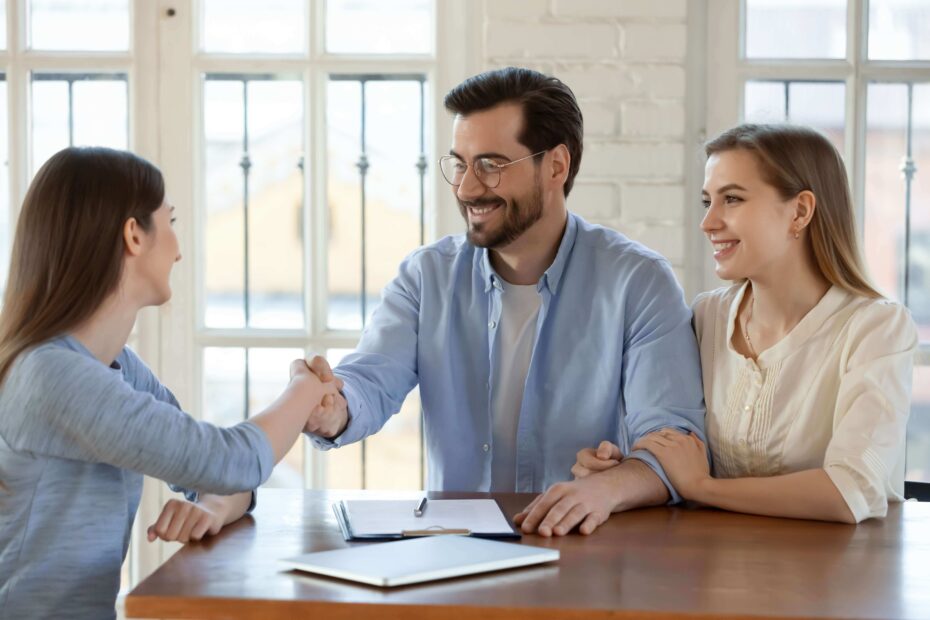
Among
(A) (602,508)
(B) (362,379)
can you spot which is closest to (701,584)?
(A) (602,508)

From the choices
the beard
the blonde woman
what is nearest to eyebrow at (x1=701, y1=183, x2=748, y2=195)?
the blonde woman

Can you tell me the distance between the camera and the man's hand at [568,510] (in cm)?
168

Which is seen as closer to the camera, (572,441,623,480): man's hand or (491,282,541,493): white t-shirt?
(572,441,623,480): man's hand

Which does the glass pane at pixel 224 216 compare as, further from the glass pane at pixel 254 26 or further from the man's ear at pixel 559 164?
the man's ear at pixel 559 164

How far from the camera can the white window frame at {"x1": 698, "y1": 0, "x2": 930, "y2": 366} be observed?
9.65 feet

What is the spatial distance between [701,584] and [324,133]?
1.93 metres

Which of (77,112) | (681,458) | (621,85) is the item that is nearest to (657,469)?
(681,458)

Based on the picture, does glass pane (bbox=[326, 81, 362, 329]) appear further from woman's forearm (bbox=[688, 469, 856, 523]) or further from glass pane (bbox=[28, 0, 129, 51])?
woman's forearm (bbox=[688, 469, 856, 523])

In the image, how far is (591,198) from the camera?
2842mm

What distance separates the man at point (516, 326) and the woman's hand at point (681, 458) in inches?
5.5

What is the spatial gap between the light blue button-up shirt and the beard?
0.18 feet

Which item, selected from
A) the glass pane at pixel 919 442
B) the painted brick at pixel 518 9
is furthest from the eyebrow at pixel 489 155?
the glass pane at pixel 919 442

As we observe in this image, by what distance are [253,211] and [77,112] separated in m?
0.55

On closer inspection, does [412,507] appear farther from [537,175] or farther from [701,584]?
[537,175]
